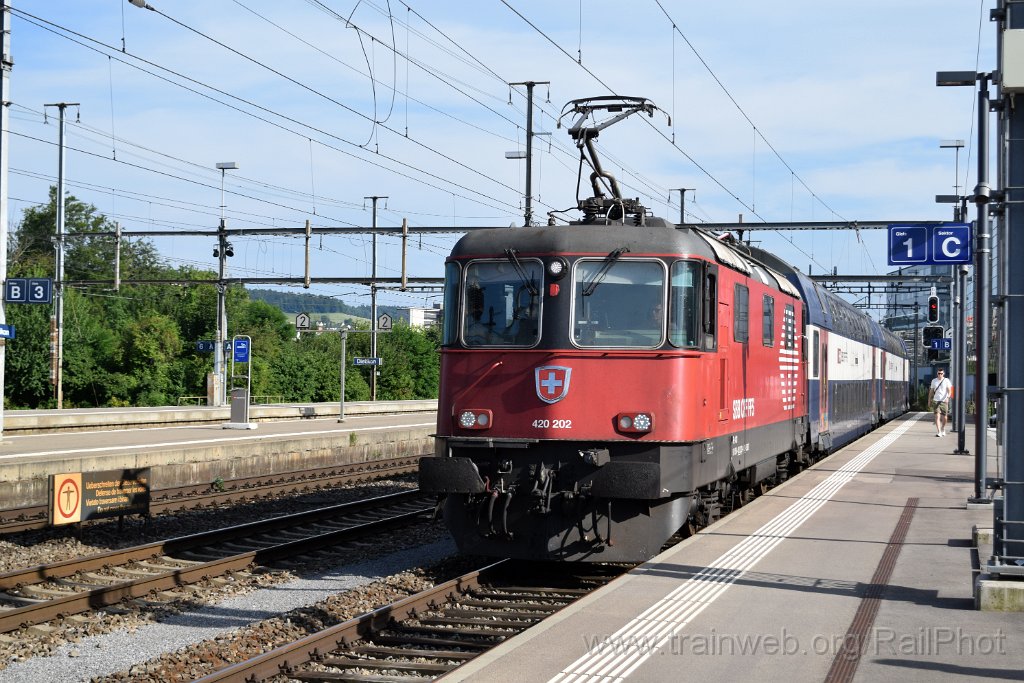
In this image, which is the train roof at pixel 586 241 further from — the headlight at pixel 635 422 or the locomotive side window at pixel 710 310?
the headlight at pixel 635 422

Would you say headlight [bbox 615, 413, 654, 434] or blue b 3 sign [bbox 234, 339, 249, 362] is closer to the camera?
headlight [bbox 615, 413, 654, 434]

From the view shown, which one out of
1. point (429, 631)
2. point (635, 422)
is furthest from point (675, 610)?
point (635, 422)

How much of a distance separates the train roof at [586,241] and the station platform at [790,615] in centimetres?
279

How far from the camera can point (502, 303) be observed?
35.0 feet

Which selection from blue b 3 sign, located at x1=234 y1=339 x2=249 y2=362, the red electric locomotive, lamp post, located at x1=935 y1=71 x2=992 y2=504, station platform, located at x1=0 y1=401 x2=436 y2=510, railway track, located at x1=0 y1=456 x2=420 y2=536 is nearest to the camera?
lamp post, located at x1=935 y1=71 x2=992 y2=504

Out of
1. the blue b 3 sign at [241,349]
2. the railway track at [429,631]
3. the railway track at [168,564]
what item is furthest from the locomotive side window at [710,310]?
the blue b 3 sign at [241,349]

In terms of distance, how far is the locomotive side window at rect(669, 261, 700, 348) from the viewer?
10336mm

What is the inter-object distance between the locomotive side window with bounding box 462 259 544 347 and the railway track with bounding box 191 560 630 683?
2165 mm

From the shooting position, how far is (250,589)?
10516 mm

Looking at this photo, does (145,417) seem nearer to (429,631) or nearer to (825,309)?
(825,309)

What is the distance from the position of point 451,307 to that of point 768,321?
5076 millimetres

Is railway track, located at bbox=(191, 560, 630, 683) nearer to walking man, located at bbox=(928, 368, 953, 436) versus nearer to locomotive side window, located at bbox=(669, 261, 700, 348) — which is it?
locomotive side window, located at bbox=(669, 261, 700, 348)

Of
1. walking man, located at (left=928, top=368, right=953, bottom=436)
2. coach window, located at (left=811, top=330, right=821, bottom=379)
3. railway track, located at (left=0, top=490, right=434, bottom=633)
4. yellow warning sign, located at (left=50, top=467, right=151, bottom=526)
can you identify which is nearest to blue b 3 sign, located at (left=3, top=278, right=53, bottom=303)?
yellow warning sign, located at (left=50, top=467, right=151, bottom=526)

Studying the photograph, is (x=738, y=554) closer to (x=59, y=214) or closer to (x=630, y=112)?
(x=630, y=112)
